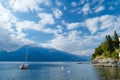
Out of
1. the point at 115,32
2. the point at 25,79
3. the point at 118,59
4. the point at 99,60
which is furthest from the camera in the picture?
the point at 99,60

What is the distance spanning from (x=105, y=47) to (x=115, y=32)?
1628 cm

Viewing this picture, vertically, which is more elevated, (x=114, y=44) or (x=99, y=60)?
(x=114, y=44)

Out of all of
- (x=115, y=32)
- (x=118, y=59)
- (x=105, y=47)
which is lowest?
(x=118, y=59)

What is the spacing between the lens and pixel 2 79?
7619 cm

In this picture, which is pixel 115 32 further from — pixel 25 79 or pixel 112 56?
pixel 25 79

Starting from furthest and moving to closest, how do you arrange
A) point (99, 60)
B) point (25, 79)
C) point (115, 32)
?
point (99, 60) < point (115, 32) < point (25, 79)

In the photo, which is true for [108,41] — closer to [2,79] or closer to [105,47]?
[105,47]

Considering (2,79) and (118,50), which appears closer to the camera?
(2,79)

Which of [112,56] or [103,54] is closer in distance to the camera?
[112,56]

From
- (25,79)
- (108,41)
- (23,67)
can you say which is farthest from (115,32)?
(25,79)

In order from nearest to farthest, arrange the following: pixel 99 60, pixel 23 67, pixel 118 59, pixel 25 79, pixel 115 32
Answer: pixel 25 79 < pixel 23 67 < pixel 118 59 < pixel 115 32 < pixel 99 60

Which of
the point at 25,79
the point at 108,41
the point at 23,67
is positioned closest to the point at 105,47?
the point at 108,41

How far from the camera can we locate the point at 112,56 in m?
177

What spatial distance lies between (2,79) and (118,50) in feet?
401
